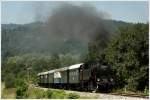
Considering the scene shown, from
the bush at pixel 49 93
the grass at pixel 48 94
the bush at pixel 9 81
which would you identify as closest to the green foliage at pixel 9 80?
the bush at pixel 9 81

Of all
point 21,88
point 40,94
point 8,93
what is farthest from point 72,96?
point 8,93

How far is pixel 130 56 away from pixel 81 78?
52 centimetres

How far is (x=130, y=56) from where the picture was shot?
8.62m

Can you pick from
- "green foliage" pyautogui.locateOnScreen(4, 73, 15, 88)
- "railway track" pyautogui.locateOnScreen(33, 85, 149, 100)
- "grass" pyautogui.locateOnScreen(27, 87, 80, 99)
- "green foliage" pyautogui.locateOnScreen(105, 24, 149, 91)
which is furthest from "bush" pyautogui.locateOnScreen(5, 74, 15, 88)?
"green foliage" pyautogui.locateOnScreen(105, 24, 149, 91)

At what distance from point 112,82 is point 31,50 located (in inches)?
31.8

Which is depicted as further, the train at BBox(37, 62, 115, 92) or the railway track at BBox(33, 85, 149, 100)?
the train at BBox(37, 62, 115, 92)

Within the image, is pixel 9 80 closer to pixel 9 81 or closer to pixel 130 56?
pixel 9 81

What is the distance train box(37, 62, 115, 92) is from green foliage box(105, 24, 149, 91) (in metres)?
0.10

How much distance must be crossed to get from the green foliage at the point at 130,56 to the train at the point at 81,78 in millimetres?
98

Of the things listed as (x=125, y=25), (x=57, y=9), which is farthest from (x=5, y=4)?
(x=125, y=25)

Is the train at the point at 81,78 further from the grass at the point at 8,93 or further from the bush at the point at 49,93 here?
the grass at the point at 8,93

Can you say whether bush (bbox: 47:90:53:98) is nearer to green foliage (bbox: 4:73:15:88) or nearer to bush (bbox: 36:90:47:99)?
bush (bbox: 36:90:47:99)

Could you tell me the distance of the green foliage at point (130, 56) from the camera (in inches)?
338

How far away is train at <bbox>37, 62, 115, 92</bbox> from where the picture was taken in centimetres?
864
